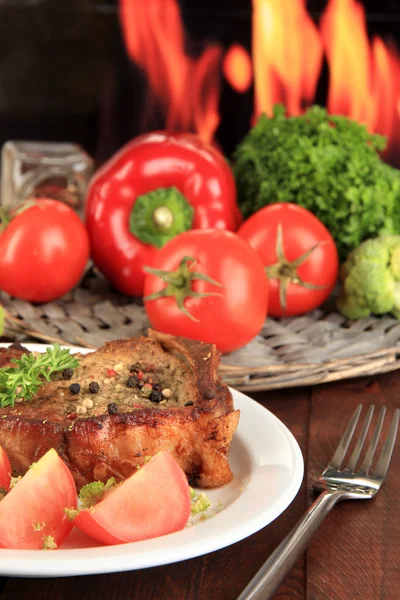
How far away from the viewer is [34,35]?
4.42 metres

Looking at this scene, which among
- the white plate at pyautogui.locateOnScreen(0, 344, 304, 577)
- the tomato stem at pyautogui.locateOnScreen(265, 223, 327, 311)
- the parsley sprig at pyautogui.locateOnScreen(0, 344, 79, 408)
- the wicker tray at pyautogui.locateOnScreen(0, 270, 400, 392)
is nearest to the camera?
the white plate at pyautogui.locateOnScreen(0, 344, 304, 577)

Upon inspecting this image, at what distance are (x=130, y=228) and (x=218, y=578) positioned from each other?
4.35 feet

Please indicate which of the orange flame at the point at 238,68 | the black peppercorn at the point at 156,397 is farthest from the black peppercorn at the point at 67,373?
the orange flame at the point at 238,68

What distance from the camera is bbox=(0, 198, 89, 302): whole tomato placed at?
6.81 feet

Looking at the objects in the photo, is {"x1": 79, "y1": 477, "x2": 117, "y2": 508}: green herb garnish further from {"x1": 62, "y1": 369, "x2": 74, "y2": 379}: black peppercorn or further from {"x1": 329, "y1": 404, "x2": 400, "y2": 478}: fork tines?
{"x1": 329, "y1": 404, "x2": 400, "y2": 478}: fork tines

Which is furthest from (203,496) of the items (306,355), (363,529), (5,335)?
(5,335)

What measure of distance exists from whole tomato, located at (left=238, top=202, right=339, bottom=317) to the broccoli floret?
2.2 inches

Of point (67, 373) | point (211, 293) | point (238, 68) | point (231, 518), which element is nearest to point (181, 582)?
point (231, 518)

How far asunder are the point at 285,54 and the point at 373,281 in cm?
224

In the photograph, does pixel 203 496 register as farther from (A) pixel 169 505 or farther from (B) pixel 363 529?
(B) pixel 363 529

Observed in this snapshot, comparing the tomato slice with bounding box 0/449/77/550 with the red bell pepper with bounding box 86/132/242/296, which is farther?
the red bell pepper with bounding box 86/132/242/296

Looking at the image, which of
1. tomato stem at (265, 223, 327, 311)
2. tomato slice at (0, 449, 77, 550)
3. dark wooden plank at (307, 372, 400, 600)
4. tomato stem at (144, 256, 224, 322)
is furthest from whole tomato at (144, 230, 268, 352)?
tomato slice at (0, 449, 77, 550)

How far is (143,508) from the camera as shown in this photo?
42.3 inches

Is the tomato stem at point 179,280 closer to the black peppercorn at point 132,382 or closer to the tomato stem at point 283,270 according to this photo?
the tomato stem at point 283,270
